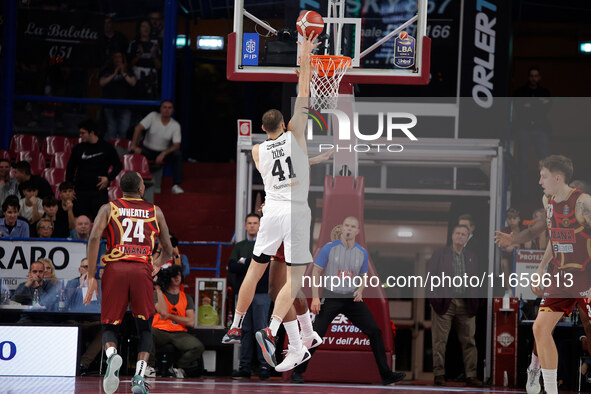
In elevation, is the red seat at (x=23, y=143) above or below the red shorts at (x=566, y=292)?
above

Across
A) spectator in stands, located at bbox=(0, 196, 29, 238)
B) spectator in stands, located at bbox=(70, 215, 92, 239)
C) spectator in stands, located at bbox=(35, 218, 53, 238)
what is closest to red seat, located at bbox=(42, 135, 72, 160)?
spectator in stands, located at bbox=(0, 196, 29, 238)

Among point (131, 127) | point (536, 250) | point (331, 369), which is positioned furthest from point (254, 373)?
point (131, 127)

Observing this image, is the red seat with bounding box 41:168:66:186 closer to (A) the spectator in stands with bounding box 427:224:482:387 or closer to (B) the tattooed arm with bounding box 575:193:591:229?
(A) the spectator in stands with bounding box 427:224:482:387

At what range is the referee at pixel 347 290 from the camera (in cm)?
1108

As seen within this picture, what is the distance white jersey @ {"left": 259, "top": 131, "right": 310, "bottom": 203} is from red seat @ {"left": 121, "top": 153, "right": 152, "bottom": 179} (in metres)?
7.71

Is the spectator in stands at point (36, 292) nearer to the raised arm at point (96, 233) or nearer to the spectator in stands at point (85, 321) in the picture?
the spectator in stands at point (85, 321)

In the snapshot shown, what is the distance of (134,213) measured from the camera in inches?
342

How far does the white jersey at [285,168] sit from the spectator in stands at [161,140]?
7777mm

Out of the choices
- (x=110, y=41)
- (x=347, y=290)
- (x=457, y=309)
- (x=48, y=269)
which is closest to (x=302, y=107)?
(x=347, y=290)

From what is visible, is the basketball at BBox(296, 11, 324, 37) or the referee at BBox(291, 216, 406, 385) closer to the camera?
the basketball at BBox(296, 11, 324, 37)

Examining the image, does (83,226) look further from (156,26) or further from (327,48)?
(156,26)

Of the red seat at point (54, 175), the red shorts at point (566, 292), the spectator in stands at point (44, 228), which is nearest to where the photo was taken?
the red shorts at point (566, 292)

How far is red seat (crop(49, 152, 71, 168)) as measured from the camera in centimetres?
1639

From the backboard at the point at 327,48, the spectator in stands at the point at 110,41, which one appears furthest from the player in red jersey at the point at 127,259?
the spectator in stands at the point at 110,41
